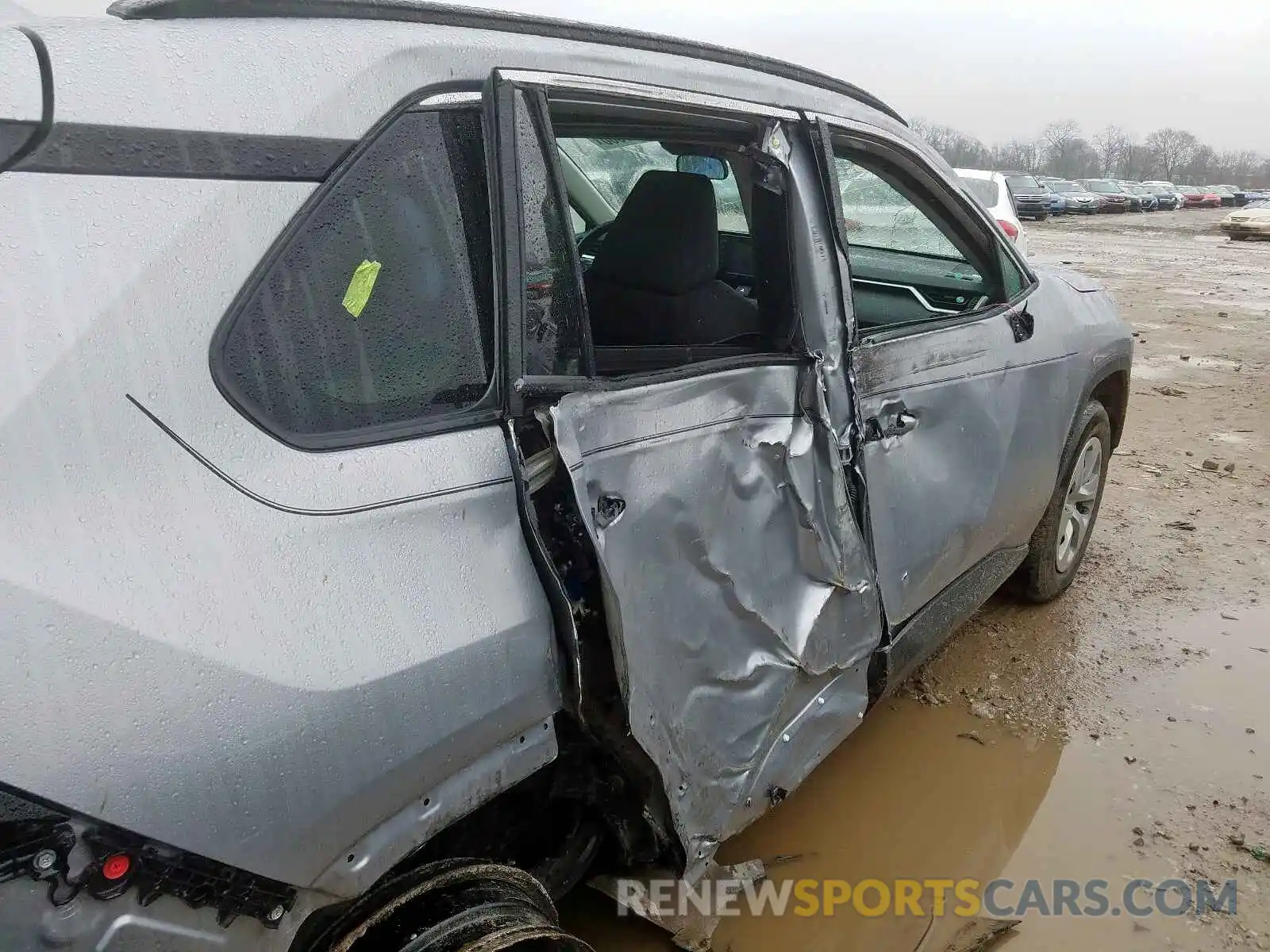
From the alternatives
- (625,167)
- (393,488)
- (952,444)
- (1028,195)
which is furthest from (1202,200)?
(393,488)

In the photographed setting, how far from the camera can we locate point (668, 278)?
8.30ft

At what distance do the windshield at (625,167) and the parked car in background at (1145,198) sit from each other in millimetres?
46644

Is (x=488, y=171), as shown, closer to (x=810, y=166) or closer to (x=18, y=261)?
(x=18, y=261)

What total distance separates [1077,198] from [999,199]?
34007 millimetres

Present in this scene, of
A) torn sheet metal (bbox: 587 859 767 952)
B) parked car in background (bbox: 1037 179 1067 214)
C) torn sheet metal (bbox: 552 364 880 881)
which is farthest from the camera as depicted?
parked car in background (bbox: 1037 179 1067 214)

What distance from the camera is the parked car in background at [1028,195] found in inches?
1206

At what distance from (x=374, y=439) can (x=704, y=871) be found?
1.27m

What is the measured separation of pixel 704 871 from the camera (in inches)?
79.6

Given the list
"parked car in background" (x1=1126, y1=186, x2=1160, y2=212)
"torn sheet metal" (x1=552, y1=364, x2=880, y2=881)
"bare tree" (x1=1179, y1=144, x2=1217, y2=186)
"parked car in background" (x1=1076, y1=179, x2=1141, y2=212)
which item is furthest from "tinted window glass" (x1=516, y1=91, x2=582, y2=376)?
"bare tree" (x1=1179, y1=144, x2=1217, y2=186)

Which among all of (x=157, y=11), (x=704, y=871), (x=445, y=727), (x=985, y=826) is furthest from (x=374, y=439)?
(x=985, y=826)

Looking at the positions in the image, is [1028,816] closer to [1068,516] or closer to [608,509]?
[1068,516]

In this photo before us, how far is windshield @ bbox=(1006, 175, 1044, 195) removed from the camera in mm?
30438

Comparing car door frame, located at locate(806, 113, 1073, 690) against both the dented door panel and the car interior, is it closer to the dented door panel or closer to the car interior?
the dented door panel

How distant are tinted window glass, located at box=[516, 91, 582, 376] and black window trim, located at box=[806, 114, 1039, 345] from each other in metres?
0.85
